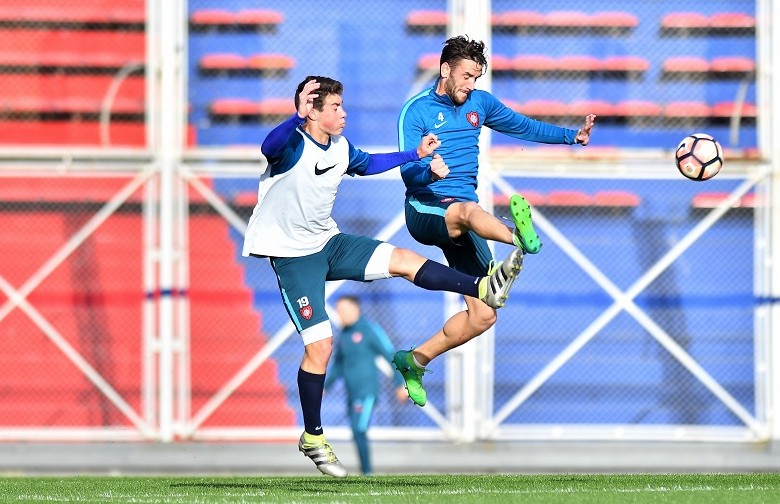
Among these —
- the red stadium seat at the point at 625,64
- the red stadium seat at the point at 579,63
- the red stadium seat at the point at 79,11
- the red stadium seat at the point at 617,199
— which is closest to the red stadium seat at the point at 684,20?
the red stadium seat at the point at 625,64

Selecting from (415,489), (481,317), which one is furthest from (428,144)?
(415,489)

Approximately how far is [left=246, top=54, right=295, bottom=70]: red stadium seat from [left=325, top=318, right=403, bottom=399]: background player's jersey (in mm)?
2696

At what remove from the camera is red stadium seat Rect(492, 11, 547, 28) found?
45.7ft

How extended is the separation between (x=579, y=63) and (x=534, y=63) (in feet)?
1.32

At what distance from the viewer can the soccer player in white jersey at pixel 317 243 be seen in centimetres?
788

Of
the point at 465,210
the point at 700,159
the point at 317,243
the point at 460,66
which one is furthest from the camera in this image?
the point at 700,159

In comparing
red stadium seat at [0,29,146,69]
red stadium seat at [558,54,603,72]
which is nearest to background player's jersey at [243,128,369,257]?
red stadium seat at [558,54,603,72]

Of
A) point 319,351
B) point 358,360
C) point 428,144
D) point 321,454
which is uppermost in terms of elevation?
point 428,144

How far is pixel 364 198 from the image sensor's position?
13.8 metres

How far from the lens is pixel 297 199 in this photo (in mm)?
7992

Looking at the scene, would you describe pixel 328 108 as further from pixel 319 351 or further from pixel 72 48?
pixel 72 48

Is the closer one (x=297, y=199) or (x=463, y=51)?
(x=297, y=199)

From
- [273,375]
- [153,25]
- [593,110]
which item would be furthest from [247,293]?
[593,110]

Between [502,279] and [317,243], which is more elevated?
[317,243]
